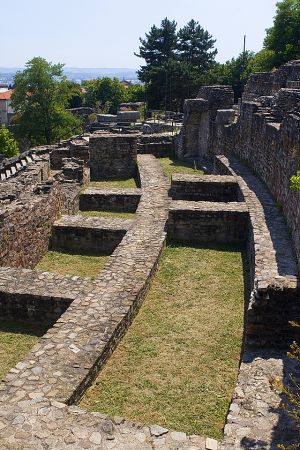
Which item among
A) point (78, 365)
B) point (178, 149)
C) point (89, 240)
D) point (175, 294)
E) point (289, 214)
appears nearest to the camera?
point (78, 365)

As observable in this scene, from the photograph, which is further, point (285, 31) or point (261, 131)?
point (285, 31)

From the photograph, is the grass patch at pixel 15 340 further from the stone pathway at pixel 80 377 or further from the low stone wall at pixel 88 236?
the low stone wall at pixel 88 236

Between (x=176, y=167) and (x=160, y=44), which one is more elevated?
(x=160, y=44)

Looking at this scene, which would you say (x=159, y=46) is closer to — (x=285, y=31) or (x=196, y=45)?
(x=196, y=45)

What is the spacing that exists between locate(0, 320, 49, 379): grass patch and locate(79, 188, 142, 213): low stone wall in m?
7.14

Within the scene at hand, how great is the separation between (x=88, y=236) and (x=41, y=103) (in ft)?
120

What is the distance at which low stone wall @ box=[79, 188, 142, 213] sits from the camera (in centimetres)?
1480

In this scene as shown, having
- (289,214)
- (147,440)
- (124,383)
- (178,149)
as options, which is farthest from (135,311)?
(178,149)

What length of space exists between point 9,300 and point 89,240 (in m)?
3.81

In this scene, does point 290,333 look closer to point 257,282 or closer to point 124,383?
point 257,282

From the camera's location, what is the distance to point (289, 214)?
10.4m

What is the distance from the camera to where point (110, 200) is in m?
14.9

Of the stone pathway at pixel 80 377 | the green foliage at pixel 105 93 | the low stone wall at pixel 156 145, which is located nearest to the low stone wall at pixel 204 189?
the stone pathway at pixel 80 377

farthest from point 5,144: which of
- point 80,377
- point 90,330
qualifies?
point 80,377
